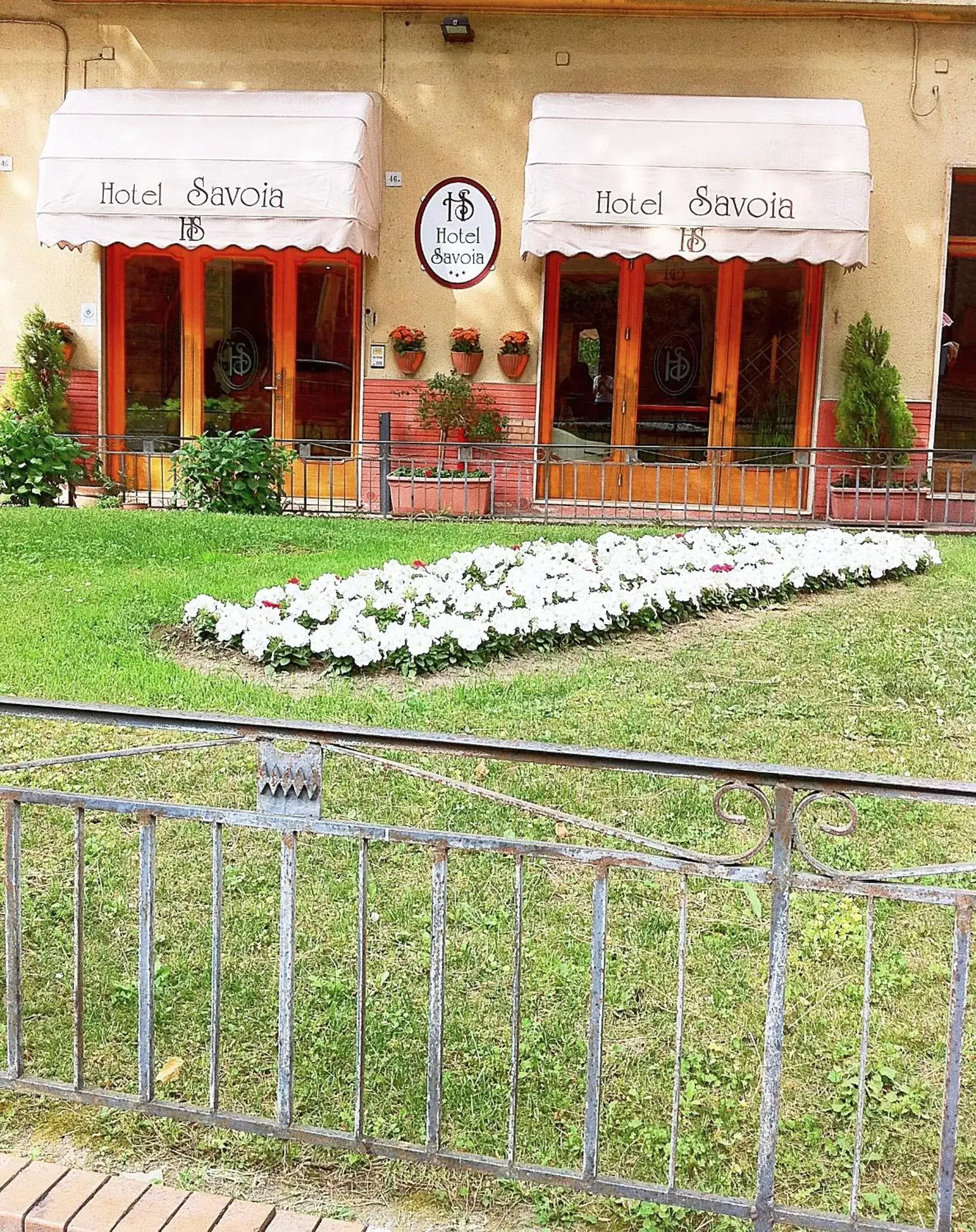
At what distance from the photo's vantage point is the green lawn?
317 centimetres

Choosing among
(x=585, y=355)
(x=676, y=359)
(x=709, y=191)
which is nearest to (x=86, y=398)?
(x=585, y=355)

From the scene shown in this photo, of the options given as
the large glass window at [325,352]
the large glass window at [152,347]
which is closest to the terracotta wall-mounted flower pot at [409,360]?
the large glass window at [325,352]

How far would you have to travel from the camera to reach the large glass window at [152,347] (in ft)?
48.3

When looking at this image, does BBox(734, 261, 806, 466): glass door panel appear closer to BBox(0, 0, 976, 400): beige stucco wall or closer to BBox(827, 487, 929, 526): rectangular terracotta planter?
BBox(0, 0, 976, 400): beige stucco wall

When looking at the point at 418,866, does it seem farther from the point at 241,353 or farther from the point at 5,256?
the point at 5,256

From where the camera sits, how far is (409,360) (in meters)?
14.2

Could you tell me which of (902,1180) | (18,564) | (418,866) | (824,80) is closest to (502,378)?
(824,80)

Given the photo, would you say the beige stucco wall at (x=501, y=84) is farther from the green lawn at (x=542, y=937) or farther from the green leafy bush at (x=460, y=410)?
the green lawn at (x=542, y=937)

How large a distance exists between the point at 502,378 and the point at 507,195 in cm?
195

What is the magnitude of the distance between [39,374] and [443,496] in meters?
4.72

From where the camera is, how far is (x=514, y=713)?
5945mm

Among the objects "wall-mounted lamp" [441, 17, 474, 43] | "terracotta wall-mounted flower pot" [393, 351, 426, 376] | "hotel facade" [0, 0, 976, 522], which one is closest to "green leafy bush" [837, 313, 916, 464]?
"hotel facade" [0, 0, 976, 522]

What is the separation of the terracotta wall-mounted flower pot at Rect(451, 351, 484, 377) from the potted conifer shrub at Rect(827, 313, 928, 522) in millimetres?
3828

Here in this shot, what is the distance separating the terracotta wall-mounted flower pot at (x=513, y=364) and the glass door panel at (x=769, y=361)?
2340mm
